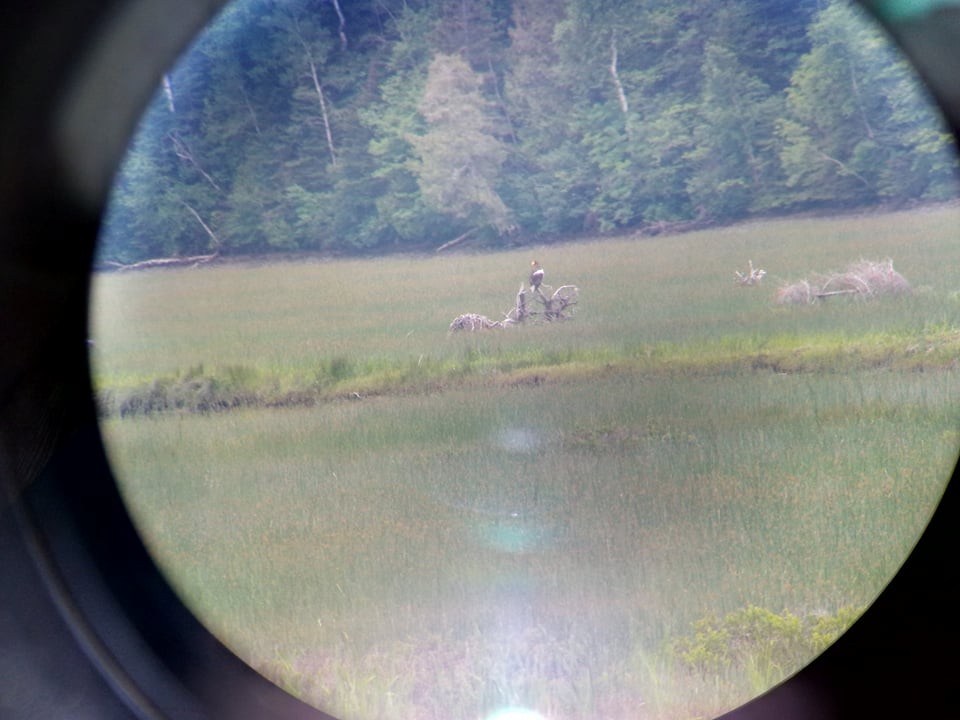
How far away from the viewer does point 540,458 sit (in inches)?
174

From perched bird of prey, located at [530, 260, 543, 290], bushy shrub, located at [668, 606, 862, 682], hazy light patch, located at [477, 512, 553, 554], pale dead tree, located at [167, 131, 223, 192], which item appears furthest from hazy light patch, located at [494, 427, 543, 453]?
pale dead tree, located at [167, 131, 223, 192]

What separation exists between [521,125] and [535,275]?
91cm

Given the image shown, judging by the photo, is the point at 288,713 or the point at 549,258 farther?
the point at 549,258

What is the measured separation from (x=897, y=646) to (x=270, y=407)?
310 cm

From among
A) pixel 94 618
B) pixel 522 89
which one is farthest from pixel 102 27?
pixel 522 89

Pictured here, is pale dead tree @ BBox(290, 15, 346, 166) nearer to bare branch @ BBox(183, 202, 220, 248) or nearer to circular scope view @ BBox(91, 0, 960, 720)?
circular scope view @ BBox(91, 0, 960, 720)

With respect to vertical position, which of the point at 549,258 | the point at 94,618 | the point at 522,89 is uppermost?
the point at 522,89

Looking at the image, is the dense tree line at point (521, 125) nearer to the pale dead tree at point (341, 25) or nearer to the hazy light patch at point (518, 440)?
the pale dead tree at point (341, 25)

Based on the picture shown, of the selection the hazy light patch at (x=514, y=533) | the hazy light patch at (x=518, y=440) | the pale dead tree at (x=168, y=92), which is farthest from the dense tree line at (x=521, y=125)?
the hazy light patch at (x=514, y=533)

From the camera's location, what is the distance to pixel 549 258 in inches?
Result: 225

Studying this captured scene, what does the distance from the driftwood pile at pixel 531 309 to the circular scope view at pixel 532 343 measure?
0.11 feet

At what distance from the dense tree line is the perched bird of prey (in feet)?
0.58

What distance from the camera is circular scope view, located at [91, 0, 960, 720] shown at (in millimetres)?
3463

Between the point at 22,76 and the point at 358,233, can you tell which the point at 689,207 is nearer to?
the point at 358,233
